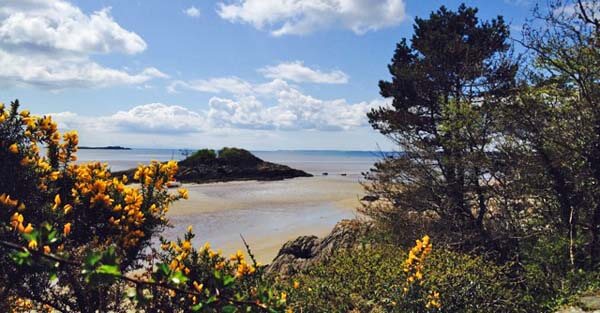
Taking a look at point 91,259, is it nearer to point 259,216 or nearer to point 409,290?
point 409,290

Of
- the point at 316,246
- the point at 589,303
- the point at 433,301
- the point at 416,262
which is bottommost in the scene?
the point at 316,246

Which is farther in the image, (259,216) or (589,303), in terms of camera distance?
(259,216)

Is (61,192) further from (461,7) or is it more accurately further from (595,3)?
(461,7)

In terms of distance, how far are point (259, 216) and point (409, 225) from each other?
1503cm

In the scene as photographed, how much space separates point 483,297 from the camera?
18.5 ft

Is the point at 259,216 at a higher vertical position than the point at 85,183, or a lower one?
lower

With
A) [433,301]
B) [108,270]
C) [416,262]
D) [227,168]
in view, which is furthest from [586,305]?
[227,168]

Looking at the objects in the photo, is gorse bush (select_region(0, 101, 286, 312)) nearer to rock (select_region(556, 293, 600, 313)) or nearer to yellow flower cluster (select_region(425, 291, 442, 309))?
yellow flower cluster (select_region(425, 291, 442, 309))

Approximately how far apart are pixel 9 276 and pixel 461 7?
1824cm

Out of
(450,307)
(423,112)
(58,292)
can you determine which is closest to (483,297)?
(450,307)

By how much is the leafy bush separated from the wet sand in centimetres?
562

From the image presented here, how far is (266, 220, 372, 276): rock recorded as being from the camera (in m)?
12.0

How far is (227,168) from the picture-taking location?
55469 mm

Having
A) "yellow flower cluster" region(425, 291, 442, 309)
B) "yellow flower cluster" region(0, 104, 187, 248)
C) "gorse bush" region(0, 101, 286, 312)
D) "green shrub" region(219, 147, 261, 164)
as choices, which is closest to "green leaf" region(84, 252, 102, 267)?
"gorse bush" region(0, 101, 286, 312)
